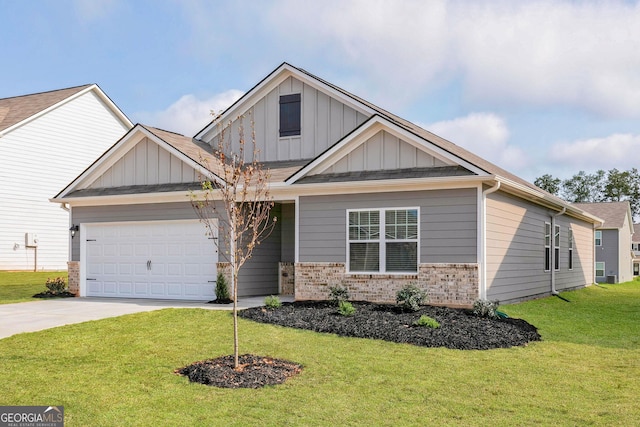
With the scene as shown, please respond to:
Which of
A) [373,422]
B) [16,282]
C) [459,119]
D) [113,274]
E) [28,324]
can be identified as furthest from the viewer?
[459,119]

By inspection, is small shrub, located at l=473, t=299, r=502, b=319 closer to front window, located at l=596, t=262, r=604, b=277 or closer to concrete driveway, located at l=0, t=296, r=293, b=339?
concrete driveway, located at l=0, t=296, r=293, b=339

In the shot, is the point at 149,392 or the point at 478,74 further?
the point at 478,74

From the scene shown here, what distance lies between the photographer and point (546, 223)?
756 inches

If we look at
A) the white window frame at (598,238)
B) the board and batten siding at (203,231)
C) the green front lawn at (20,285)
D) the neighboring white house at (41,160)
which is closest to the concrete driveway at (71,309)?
the board and batten siding at (203,231)

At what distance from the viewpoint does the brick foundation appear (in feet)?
58.6

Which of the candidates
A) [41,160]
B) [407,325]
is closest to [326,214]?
[407,325]

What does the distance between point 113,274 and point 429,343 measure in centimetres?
1082

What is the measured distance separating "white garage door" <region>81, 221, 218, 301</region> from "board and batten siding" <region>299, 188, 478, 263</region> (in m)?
2.82

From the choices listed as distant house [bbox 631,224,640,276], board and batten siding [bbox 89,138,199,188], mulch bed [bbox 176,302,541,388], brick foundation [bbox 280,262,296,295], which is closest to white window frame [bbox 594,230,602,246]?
distant house [bbox 631,224,640,276]

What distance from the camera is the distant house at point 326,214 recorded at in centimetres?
1362

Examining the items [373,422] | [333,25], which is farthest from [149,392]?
[333,25]

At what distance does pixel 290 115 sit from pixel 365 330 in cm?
889

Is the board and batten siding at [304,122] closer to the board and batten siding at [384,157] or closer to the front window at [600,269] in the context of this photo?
the board and batten siding at [384,157]

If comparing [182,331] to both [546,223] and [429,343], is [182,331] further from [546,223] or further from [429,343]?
[546,223]
